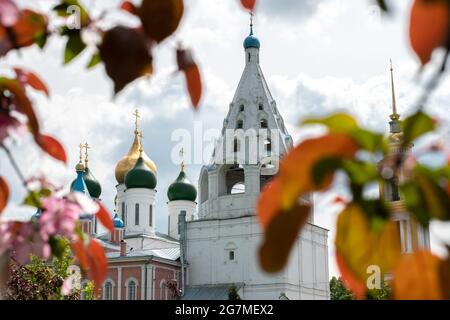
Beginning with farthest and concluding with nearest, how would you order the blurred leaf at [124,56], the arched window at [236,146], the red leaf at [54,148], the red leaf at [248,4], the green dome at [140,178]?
the green dome at [140,178], the arched window at [236,146], the red leaf at [248,4], the red leaf at [54,148], the blurred leaf at [124,56]

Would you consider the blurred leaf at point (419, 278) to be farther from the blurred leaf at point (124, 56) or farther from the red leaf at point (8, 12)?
the red leaf at point (8, 12)

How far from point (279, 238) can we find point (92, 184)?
28391 mm

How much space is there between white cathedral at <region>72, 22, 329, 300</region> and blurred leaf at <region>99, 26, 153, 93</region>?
20523 mm

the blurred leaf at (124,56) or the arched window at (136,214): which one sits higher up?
the arched window at (136,214)

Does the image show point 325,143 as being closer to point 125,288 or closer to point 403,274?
point 403,274

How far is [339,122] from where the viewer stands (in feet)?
1.74

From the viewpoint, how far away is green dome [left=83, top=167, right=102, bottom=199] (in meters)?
28.1

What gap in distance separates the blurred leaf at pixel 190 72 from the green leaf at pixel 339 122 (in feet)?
0.66

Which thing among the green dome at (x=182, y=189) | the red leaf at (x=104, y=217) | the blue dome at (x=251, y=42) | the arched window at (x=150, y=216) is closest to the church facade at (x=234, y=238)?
the blue dome at (x=251, y=42)

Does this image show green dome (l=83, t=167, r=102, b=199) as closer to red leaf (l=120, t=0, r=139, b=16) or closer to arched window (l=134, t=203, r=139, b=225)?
arched window (l=134, t=203, r=139, b=225)

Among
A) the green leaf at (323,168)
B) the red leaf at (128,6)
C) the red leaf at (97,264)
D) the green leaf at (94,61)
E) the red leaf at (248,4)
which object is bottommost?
the red leaf at (97,264)

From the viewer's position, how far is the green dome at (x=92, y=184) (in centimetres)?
2808

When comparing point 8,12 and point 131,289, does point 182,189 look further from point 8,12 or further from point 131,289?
point 8,12
